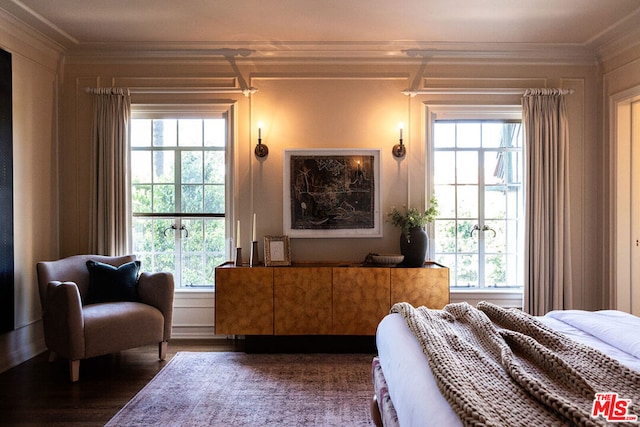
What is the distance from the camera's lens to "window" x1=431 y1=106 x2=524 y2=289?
4.49 metres

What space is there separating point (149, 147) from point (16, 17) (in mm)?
1434

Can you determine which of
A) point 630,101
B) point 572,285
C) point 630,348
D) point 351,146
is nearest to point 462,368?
point 630,348

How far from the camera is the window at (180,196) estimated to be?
4.49m

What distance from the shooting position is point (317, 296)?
3914mm

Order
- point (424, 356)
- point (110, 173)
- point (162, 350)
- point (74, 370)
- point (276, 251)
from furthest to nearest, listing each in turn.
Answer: point (110, 173) < point (276, 251) < point (162, 350) < point (74, 370) < point (424, 356)

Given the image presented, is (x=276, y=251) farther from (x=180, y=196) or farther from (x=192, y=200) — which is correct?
(x=180, y=196)

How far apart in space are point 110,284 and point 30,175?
1.18 metres

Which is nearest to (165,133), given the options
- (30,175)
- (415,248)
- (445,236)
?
(30,175)

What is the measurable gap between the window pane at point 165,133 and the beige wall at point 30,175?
2.89 ft

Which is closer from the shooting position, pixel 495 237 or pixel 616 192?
pixel 616 192

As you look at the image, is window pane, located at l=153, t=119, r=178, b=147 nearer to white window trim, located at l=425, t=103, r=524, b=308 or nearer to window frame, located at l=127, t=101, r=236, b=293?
window frame, located at l=127, t=101, r=236, b=293

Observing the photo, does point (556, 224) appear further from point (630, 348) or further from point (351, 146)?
point (630, 348)

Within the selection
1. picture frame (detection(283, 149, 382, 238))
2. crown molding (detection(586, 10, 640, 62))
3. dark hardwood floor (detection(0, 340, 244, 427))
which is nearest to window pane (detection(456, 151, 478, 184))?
picture frame (detection(283, 149, 382, 238))

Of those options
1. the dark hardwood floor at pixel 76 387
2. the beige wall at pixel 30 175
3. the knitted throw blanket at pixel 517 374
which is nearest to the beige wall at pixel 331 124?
the beige wall at pixel 30 175
